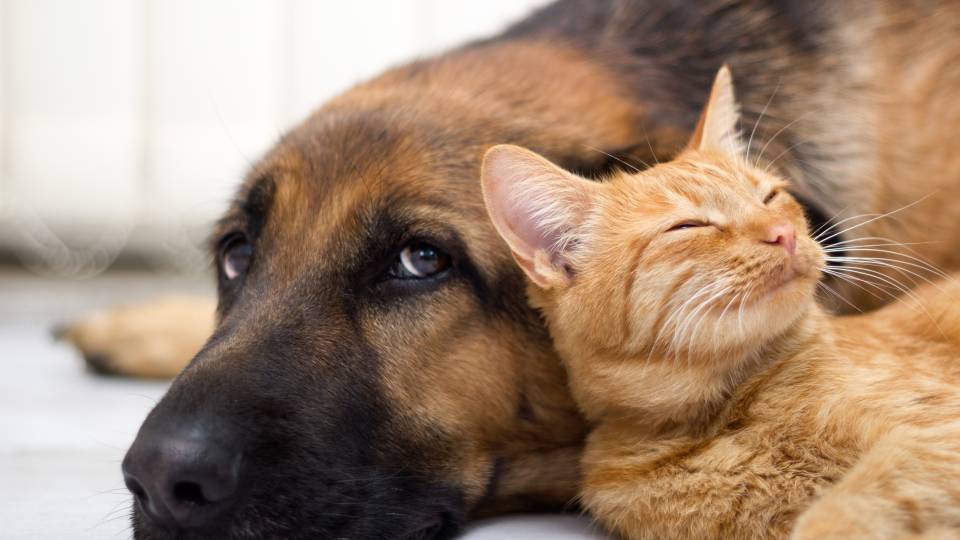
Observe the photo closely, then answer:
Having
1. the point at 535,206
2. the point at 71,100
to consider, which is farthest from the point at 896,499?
the point at 71,100

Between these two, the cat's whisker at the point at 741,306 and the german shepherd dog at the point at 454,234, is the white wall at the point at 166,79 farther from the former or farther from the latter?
the cat's whisker at the point at 741,306

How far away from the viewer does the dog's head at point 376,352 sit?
1.45 meters

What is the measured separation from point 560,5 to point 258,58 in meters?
1.99

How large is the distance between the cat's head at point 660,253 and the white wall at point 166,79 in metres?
2.60

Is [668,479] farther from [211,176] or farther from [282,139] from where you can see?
[211,176]

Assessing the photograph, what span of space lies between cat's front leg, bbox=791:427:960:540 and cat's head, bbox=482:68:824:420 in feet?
0.84

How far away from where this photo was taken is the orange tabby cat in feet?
4.63

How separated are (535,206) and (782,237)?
373 millimetres

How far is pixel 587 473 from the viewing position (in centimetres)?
164

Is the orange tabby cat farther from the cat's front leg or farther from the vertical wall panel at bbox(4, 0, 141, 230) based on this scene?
the vertical wall panel at bbox(4, 0, 141, 230)

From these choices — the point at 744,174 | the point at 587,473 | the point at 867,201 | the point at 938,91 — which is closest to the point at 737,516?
the point at 587,473

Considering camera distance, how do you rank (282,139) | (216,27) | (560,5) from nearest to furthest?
1. (282,139)
2. (560,5)
3. (216,27)

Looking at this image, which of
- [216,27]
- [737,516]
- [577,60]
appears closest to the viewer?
[737,516]

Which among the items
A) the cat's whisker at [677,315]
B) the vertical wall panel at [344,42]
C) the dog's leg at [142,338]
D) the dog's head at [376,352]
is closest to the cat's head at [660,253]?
the cat's whisker at [677,315]
